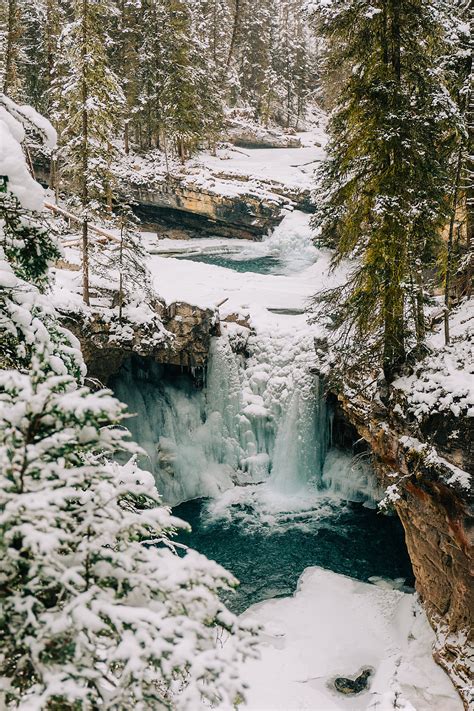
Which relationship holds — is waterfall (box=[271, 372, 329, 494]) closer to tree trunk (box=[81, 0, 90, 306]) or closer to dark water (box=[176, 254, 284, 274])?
tree trunk (box=[81, 0, 90, 306])

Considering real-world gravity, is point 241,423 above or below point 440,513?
below

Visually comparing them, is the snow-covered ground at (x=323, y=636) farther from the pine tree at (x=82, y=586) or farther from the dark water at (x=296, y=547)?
the pine tree at (x=82, y=586)

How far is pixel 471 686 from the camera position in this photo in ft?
25.5

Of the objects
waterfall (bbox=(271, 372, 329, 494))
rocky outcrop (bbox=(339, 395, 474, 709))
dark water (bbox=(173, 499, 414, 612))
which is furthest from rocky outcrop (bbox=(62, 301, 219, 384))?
rocky outcrop (bbox=(339, 395, 474, 709))

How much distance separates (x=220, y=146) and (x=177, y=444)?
33.4m

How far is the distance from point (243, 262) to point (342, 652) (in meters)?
21.2

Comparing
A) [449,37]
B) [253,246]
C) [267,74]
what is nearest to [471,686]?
[449,37]

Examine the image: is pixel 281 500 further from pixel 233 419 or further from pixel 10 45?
pixel 10 45

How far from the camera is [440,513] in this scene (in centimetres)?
868

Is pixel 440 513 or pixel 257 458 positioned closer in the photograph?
pixel 440 513

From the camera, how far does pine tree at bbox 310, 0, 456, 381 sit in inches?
351

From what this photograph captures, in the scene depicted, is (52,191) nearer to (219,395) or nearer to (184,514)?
(219,395)

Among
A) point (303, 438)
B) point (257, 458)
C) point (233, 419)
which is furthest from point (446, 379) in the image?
point (233, 419)

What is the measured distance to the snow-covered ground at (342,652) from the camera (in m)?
8.75
